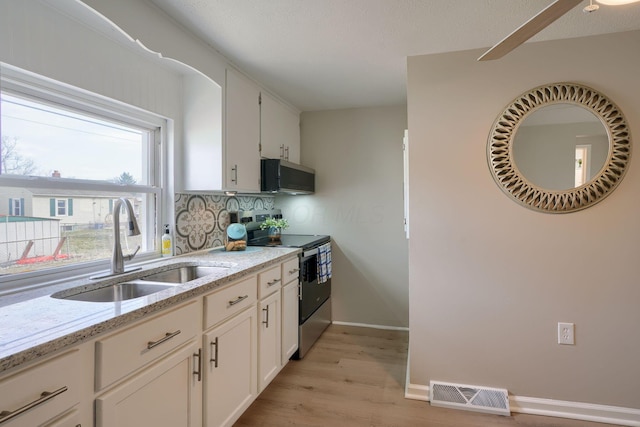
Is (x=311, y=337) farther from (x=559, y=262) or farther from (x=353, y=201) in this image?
(x=559, y=262)

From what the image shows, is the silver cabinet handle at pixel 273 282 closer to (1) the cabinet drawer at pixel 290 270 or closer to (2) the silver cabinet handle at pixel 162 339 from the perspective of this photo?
(1) the cabinet drawer at pixel 290 270

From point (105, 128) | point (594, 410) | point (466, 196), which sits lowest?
point (594, 410)

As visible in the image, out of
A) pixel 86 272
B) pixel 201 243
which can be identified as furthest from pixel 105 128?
pixel 201 243

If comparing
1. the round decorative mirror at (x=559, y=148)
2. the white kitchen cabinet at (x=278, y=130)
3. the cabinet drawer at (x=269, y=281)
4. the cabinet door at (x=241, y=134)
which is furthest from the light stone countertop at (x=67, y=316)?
the round decorative mirror at (x=559, y=148)

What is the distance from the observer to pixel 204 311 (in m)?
1.57

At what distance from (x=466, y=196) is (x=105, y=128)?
2196 mm

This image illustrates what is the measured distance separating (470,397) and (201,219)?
2.19 m

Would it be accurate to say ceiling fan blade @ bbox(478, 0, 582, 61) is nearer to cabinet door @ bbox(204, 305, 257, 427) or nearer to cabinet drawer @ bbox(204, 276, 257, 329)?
cabinet drawer @ bbox(204, 276, 257, 329)

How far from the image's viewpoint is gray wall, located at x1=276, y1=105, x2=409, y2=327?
3416 mm

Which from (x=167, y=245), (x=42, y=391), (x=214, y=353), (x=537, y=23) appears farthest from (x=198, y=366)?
(x=537, y=23)

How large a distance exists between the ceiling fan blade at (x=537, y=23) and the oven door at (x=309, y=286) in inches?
76.8

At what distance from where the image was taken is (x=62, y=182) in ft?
5.42

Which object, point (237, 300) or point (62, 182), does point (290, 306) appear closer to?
point (237, 300)

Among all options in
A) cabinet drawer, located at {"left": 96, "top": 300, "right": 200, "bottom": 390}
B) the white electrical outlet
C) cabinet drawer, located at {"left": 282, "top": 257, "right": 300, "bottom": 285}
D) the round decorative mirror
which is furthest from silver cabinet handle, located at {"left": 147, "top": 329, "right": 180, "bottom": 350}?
the white electrical outlet
